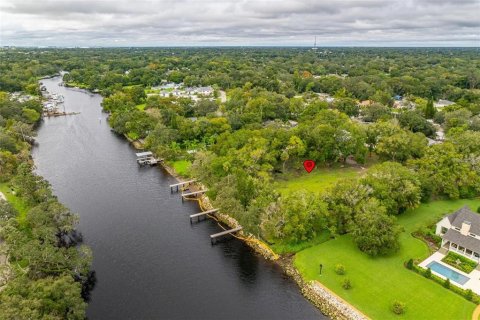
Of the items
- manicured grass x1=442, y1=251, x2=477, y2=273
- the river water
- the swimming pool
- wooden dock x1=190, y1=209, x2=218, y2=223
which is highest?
manicured grass x1=442, y1=251, x2=477, y2=273

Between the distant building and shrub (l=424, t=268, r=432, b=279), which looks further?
the distant building

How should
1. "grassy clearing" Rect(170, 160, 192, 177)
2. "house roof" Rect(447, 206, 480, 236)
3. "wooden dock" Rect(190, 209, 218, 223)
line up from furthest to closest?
"grassy clearing" Rect(170, 160, 192, 177) → "wooden dock" Rect(190, 209, 218, 223) → "house roof" Rect(447, 206, 480, 236)

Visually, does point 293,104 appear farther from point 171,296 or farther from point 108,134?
point 171,296

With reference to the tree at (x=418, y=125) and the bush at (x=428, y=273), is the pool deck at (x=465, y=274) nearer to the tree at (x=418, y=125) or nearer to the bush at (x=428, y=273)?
the bush at (x=428, y=273)

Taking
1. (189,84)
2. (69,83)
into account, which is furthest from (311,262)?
(69,83)

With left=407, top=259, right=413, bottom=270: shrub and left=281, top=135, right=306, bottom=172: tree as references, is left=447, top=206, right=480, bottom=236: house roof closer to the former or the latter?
left=407, top=259, right=413, bottom=270: shrub

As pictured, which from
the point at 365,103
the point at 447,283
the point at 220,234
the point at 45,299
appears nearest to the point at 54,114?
the point at 220,234

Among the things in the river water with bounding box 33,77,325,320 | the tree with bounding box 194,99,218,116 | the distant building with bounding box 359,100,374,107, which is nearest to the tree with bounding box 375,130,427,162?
the river water with bounding box 33,77,325,320
